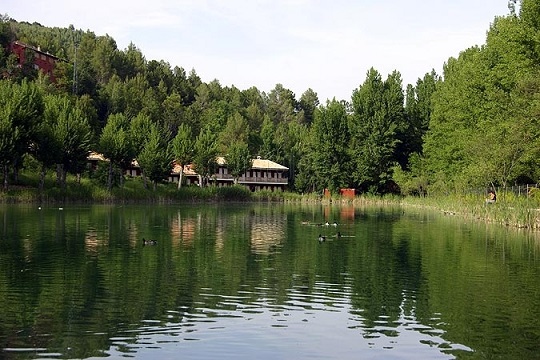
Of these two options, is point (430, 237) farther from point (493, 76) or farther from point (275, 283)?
point (493, 76)

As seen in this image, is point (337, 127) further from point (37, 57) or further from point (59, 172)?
point (37, 57)

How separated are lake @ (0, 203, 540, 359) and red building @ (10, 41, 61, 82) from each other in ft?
342

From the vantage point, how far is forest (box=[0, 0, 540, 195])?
67.1 meters

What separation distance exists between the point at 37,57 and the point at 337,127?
6304 centimetres

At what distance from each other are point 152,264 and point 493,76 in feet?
168

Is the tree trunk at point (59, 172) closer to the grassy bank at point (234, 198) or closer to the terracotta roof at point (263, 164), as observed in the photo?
the grassy bank at point (234, 198)

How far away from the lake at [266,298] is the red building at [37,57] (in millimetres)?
104307

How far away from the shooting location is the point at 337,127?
142 meters

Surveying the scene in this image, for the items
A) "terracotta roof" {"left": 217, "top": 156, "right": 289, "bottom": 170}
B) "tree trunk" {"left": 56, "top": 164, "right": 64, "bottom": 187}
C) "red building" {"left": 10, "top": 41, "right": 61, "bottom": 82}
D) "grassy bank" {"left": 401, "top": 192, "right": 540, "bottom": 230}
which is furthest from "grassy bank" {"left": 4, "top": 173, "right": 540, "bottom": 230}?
"red building" {"left": 10, "top": 41, "right": 61, "bottom": 82}

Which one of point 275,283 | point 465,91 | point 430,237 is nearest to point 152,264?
point 275,283

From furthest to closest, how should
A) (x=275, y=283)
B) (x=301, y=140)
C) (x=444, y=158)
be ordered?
(x=301, y=140) < (x=444, y=158) < (x=275, y=283)

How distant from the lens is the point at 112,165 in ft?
365

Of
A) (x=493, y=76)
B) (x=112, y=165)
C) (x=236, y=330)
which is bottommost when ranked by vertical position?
(x=236, y=330)

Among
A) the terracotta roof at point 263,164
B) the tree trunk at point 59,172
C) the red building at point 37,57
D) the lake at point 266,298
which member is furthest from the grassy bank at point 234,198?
the red building at point 37,57
